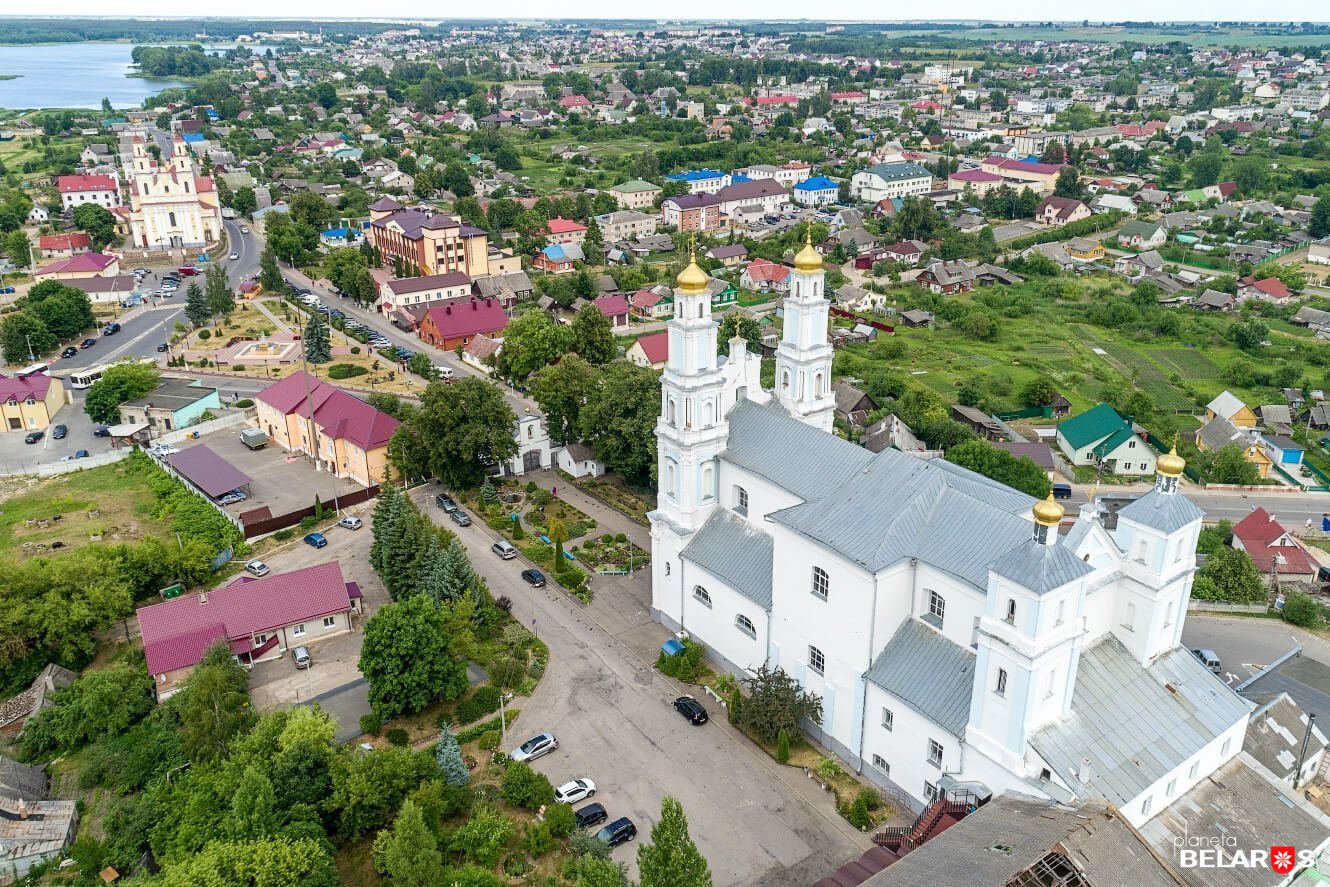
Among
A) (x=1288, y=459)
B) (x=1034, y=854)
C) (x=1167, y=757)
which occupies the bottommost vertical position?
(x=1288, y=459)

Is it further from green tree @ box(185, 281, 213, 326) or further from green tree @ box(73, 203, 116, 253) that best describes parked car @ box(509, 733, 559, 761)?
green tree @ box(73, 203, 116, 253)

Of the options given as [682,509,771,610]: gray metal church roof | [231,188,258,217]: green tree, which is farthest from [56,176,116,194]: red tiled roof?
[682,509,771,610]: gray metal church roof

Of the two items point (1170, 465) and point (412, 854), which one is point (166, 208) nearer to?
point (412, 854)

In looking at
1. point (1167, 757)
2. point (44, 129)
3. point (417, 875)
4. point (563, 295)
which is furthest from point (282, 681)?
point (44, 129)

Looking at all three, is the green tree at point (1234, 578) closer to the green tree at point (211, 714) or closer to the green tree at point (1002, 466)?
the green tree at point (1002, 466)

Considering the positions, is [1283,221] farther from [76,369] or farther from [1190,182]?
[76,369]

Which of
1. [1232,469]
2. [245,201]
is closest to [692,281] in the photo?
[1232,469]

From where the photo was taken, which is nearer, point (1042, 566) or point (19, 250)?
point (1042, 566)
